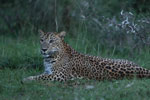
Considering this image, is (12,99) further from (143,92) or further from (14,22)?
(14,22)

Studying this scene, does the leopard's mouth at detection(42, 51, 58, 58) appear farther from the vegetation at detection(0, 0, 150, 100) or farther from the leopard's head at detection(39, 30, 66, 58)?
the vegetation at detection(0, 0, 150, 100)

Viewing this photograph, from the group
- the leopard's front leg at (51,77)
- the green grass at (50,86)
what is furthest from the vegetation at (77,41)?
the leopard's front leg at (51,77)

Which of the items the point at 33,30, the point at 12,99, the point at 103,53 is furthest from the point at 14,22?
the point at 12,99

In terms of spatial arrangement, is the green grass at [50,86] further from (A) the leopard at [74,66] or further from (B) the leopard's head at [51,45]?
(B) the leopard's head at [51,45]

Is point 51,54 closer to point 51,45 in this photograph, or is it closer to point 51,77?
point 51,45

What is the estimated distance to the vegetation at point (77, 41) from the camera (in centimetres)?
867

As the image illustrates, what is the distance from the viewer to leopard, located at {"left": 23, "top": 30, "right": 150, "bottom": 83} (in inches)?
386

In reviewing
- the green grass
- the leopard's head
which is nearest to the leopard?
the leopard's head

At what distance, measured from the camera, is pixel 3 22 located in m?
19.8

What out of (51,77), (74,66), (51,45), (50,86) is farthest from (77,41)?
(50,86)

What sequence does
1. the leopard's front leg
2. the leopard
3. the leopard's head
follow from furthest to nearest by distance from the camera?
the leopard's head, the leopard's front leg, the leopard

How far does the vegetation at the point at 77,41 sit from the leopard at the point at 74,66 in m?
0.33

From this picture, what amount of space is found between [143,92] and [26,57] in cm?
426

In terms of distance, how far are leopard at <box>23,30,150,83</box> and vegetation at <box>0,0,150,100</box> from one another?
33cm
